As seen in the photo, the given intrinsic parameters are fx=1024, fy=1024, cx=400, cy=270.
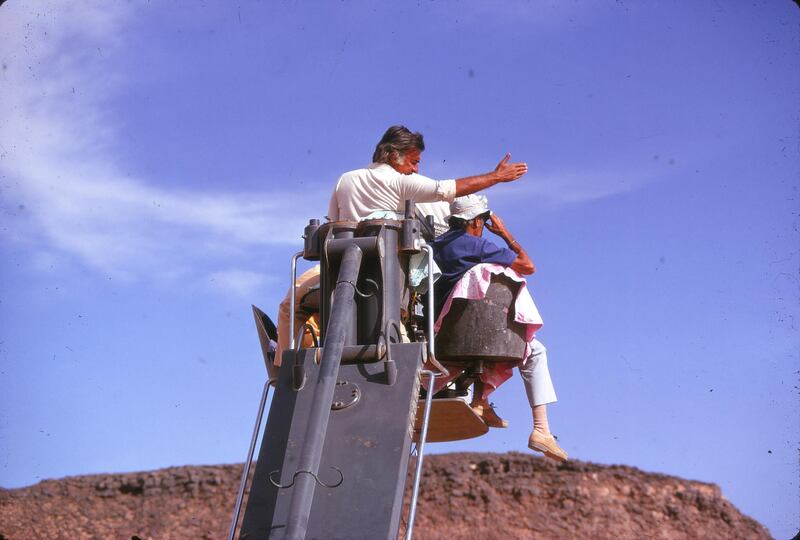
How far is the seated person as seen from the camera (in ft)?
27.6

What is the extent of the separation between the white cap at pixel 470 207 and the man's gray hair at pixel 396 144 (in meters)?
0.58

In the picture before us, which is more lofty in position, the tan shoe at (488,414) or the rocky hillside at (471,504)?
the rocky hillside at (471,504)

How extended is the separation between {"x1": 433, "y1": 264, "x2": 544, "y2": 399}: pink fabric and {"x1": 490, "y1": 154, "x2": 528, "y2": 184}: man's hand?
796mm

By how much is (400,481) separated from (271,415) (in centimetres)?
97

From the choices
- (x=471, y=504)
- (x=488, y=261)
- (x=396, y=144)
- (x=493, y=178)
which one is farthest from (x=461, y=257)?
(x=471, y=504)

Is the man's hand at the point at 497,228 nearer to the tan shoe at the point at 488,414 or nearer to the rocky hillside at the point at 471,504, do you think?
the tan shoe at the point at 488,414

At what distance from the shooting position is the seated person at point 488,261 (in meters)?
8.41

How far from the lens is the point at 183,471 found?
5547 centimetres

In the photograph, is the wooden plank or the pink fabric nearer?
the wooden plank

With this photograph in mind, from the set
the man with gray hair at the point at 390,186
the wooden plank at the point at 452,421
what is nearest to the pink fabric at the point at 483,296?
the wooden plank at the point at 452,421

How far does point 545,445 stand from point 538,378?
57cm

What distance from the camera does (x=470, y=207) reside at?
861 cm

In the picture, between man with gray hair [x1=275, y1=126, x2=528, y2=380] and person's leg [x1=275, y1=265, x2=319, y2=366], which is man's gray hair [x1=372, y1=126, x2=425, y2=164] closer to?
man with gray hair [x1=275, y1=126, x2=528, y2=380]

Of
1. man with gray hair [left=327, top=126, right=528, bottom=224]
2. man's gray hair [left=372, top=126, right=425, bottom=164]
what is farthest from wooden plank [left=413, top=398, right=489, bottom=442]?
man's gray hair [left=372, top=126, right=425, bottom=164]
